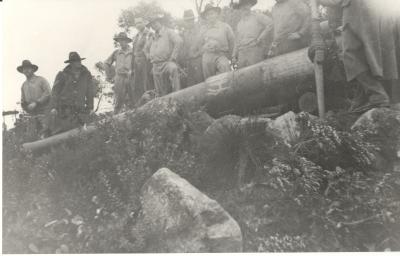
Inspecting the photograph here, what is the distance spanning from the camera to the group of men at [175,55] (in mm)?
7109

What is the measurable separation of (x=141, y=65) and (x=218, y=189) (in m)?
4.69

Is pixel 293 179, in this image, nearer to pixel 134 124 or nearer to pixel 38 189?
pixel 134 124

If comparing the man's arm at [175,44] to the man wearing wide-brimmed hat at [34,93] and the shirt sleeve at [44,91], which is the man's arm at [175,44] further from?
the shirt sleeve at [44,91]

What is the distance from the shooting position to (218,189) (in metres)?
5.08

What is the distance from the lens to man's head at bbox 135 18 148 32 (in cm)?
867

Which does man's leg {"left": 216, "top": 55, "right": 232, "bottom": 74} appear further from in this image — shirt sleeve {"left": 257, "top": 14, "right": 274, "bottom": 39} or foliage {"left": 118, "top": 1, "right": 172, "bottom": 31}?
foliage {"left": 118, "top": 1, "right": 172, "bottom": 31}

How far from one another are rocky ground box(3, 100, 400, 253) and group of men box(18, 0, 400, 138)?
179 cm

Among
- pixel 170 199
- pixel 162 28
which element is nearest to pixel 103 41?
pixel 162 28

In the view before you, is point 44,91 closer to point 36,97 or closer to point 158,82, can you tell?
point 36,97

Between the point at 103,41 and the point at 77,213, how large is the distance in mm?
Result: 3621

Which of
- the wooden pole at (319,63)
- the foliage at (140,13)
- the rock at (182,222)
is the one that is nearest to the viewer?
the rock at (182,222)

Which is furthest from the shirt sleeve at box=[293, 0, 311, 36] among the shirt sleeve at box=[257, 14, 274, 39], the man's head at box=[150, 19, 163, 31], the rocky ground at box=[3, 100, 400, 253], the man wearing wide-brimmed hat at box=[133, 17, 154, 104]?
the man wearing wide-brimmed hat at box=[133, 17, 154, 104]

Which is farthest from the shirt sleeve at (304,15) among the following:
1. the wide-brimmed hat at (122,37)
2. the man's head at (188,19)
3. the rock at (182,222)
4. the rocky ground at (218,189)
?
the wide-brimmed hat at (122,37)

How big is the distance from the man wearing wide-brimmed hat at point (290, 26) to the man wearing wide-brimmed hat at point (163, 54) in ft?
6.49
